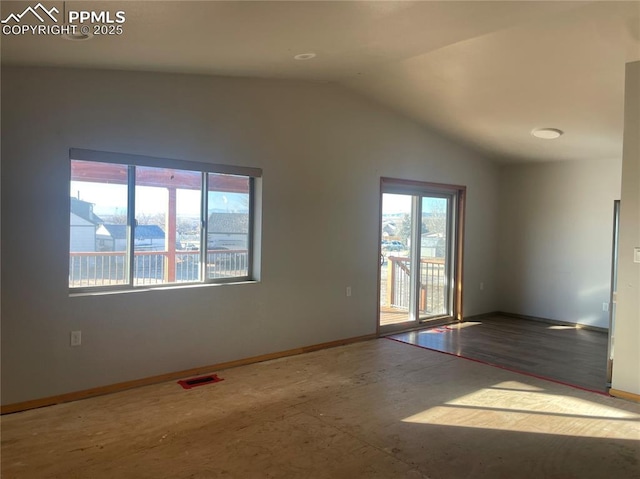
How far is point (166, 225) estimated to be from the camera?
13.1 feet

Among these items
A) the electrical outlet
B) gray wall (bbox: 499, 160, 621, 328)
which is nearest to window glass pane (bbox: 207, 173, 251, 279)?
the electrical outlet

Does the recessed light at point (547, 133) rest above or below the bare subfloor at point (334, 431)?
above

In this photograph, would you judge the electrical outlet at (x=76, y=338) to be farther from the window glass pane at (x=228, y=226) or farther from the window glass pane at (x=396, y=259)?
the window glass pane at (x=396, y=259)

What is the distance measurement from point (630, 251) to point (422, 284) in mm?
3014

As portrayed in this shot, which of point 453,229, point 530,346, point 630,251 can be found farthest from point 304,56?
point 530,346

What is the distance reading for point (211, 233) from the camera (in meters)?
4.27

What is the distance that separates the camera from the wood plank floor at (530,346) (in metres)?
4.36

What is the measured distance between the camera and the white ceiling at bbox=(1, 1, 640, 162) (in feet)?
8.27

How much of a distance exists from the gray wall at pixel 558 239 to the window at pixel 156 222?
15.1 feet

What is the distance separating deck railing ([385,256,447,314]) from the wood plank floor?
0.44 metres

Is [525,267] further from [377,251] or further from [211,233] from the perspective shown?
[211,233]

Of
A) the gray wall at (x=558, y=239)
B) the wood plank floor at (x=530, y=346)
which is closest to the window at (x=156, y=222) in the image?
the wood plank floor at (x=530, y=346)

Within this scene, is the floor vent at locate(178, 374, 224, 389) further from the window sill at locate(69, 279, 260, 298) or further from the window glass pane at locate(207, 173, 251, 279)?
the window glass pane at locate(207, 173, 251, 279)
